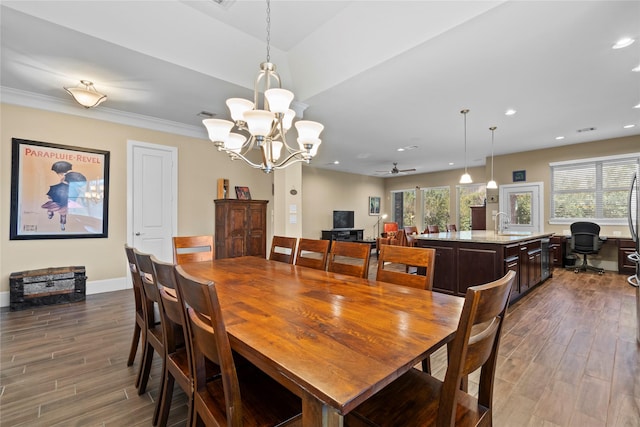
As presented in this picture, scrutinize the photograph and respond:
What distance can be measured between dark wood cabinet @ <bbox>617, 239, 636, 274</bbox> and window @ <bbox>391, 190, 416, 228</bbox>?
5499mm

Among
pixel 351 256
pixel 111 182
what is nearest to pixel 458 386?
pixel 351 256

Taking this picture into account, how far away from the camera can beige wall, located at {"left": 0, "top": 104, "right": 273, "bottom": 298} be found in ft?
11.8

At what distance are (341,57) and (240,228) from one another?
10.5ft

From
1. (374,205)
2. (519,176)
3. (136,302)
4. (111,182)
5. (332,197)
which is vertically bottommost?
(136,302)

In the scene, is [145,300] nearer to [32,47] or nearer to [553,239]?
[32,47]

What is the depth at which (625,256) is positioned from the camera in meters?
5.30

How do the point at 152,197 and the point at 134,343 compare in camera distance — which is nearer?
the point at 134,343

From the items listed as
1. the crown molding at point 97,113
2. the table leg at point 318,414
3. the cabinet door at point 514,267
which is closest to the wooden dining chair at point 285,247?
the table leg at point 318,414

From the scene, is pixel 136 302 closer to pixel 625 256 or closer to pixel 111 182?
pixel 111 182

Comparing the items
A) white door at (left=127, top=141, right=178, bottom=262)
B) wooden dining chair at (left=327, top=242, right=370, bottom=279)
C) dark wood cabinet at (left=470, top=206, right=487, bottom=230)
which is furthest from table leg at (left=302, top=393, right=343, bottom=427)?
dark wood cabinet at (left=470, top=206, right=487, bottom=230)

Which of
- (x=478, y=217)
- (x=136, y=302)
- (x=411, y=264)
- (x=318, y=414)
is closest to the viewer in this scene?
(x=318, y=414)

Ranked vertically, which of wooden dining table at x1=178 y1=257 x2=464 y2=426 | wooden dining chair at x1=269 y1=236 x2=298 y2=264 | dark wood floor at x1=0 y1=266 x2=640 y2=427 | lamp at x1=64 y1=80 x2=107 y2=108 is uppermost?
lamp at x1=64 y1=80 x2=107 y2=108

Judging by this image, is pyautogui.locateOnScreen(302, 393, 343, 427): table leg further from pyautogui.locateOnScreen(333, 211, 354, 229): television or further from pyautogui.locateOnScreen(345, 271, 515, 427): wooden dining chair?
pyautogui.locateOnScreen(333, 211, 354, 229): television

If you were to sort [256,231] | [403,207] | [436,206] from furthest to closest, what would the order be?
[403,207]
[436,206]
[256,231]
